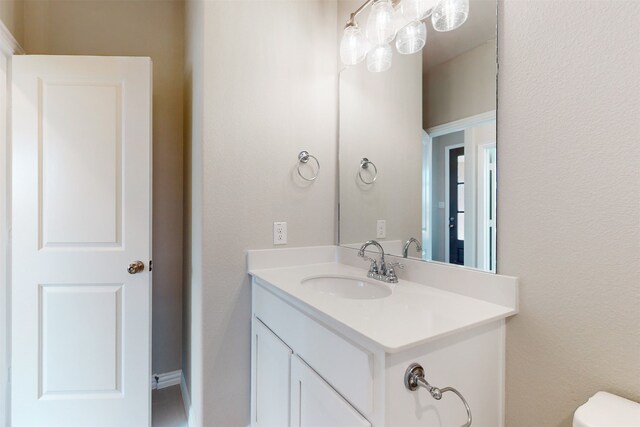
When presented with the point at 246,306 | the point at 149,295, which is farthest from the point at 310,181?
the point at 149,295

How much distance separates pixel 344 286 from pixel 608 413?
0.93 m

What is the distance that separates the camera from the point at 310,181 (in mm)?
1689

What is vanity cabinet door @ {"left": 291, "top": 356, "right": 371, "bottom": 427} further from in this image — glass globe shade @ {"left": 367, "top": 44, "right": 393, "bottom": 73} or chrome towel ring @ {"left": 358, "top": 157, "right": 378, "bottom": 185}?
glass globe shade @ {"left": 367, "top": 44, "right": 393, "bottom": 73}

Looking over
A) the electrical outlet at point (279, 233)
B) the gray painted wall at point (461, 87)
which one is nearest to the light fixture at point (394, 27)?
the gray painted wall at point (461, 87)

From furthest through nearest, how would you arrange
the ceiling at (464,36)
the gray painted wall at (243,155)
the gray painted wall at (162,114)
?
1. the gray painted wall at (162,114)
2. the gray painted wall at (243,155)
3. the ceiling at (464,36)

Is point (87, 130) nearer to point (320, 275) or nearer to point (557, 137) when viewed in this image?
point (320, 275)

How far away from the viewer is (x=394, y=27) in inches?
55.0

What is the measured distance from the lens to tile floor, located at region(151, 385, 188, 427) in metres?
1.75

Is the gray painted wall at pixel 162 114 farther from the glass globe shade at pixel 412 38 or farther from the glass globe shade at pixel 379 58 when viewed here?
the glass globe shade at pixel 412 38

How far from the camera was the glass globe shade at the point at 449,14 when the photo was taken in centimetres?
112

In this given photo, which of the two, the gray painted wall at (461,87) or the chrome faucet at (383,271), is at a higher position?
the gray painted wall at (461,87)

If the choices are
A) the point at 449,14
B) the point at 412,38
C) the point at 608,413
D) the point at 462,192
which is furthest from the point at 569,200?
the point at 412,38

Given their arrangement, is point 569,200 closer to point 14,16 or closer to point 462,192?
point 462,192

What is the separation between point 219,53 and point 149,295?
1251 millimetres
